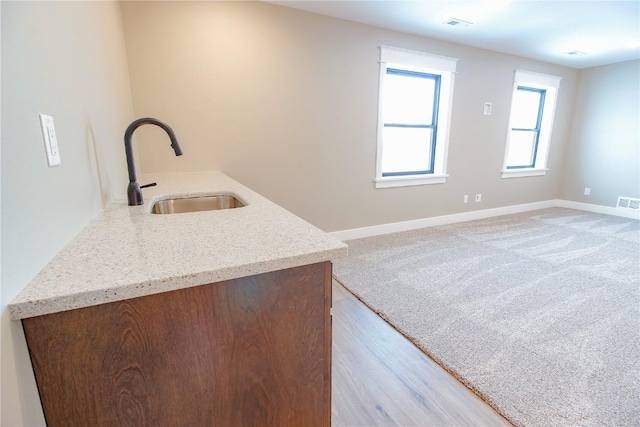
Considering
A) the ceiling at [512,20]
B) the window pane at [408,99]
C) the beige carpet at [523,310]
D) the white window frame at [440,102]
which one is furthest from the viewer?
the window pane at [408,99]

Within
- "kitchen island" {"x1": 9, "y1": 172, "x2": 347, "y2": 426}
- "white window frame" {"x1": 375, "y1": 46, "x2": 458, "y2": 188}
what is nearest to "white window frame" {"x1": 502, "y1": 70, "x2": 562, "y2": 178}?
"white window frame" {"x1": 375, "y1": 46, "x2": 458, "y2": 188}

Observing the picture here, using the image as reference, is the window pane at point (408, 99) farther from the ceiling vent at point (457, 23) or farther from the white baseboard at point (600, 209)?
the white baseboard at point (600, 209)

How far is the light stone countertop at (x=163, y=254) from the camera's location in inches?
23.4

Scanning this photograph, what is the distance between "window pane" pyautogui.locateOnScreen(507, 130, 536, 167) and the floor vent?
138 cm

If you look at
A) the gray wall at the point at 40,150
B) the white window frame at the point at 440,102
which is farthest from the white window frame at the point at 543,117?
the gray wall at the point at 40,150

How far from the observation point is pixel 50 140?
77 cm

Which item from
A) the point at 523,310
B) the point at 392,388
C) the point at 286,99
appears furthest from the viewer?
the point at 286,99

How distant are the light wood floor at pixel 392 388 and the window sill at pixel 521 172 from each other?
401cm

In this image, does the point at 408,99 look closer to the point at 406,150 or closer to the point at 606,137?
the point at 406,150

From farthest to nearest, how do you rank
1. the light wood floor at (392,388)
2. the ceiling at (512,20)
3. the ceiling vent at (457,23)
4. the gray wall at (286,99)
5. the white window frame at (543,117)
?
1. the white window frame at (543,117)
2. the ceiling vent at (457,23)
3. the ceiling at (512,20)
4. the gray wall at (286,99)
5. the light wood floor at (392,388)

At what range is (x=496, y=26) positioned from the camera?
3176 millimetres

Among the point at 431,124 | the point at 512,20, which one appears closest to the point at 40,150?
the point at 512,20

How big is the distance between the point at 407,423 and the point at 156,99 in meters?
2.82

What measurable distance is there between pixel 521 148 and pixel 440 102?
219 cm
